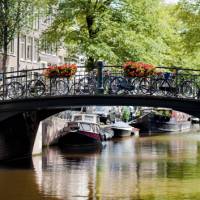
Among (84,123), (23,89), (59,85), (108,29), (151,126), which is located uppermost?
(108,29)

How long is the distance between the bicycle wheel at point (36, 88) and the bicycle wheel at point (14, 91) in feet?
1.05

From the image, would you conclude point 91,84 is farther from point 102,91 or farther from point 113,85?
point 113,85

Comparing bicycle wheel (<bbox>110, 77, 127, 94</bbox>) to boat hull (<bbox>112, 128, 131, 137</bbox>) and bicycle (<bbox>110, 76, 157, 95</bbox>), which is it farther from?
boat hull (<bbox>112, 128, 131, 137</bbox>)

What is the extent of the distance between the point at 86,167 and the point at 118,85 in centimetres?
515

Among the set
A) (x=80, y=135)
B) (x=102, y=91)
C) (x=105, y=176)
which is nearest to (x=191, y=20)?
(x=102, y=91)

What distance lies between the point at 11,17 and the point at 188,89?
15763mm

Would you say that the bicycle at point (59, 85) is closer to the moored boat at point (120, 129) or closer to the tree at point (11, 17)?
the tree at point (11, 17)

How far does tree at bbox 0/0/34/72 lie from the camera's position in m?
38.5

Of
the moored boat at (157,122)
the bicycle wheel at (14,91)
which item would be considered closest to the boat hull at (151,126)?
the moored boat at (157,122)

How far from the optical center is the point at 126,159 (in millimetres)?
33969

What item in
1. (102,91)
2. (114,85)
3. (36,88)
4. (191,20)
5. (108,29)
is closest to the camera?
(114,85)

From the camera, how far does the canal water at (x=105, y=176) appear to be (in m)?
22.2

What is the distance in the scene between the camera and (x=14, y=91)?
90.3 ft

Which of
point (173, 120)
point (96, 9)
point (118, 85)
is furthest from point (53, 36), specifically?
point (173, 120)
